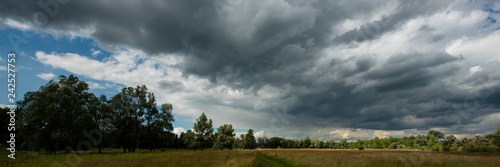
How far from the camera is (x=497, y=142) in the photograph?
257 feet

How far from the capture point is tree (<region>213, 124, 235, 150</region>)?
7883 cm

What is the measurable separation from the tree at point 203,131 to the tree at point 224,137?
290cm

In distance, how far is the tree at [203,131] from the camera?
7638 centimetres

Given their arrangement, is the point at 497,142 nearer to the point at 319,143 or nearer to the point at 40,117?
the point at 319,143

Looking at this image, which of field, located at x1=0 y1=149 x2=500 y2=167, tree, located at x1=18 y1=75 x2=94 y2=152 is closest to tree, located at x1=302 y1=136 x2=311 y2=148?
field, located at x1=0 y1=149 x2=500 y2=167

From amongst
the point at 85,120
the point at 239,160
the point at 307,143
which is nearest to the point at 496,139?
the point at 307,143

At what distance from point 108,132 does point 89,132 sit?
3.64 meters

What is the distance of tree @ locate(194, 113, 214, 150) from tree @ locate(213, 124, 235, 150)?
290 centimetres

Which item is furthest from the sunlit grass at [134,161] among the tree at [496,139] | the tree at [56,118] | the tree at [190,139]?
the tree at [496,139]

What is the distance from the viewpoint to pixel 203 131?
77562 mm

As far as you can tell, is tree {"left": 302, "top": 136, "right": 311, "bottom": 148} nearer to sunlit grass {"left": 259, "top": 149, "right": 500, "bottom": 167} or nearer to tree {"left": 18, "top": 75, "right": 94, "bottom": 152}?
sunlit grass {"left": 259, "top": 149, "right": 500, "bottom": 167}

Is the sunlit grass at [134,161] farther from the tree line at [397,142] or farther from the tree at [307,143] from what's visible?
the tree at [307,143]

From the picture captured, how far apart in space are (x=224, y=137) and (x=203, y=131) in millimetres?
8227

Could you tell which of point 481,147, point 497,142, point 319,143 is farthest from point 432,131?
point 481,147
